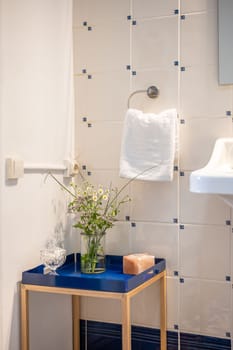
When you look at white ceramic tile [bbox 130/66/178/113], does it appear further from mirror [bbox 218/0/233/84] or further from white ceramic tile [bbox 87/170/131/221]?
white ceramic tile [bbox 87/170/131/221]

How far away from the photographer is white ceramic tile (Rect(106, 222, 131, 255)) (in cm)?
205

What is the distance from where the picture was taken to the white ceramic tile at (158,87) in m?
1.95

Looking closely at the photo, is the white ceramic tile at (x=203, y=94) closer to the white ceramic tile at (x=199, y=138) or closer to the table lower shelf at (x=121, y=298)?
the white ceramic tile at (x=199, y=138)

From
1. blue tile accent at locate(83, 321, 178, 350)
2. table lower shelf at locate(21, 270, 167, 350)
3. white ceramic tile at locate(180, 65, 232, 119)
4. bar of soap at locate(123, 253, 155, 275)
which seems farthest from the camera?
blue tile accent at locate(83, 321, 178, 350)

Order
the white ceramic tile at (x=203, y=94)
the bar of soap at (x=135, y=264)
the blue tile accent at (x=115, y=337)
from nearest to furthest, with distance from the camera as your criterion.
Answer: the bar of soap at (x=135, y=264) → the white ceramic tile at (x=203, y=94) → the blue tile accent at (x=115, y=337)

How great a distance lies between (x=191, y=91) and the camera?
1.93 metres

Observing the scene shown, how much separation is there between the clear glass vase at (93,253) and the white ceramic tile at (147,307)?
0.29 meters

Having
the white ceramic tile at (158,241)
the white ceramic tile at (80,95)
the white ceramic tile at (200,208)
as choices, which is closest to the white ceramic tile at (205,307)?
the white ceramic tile at (158,241)

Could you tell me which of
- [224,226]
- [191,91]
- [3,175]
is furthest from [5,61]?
[224,226]

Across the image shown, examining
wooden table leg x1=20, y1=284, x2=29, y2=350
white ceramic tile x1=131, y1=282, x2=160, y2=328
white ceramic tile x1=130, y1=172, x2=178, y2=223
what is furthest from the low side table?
white ceramic tile x1=130, y1=172, x2=178, y2=223

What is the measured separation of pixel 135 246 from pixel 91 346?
0.50 meters

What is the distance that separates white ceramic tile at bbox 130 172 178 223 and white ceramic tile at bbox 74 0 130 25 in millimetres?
711

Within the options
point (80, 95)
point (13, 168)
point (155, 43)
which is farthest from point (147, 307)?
point (155, 43)

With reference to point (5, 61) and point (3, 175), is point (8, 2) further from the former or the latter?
point (3, 175)
